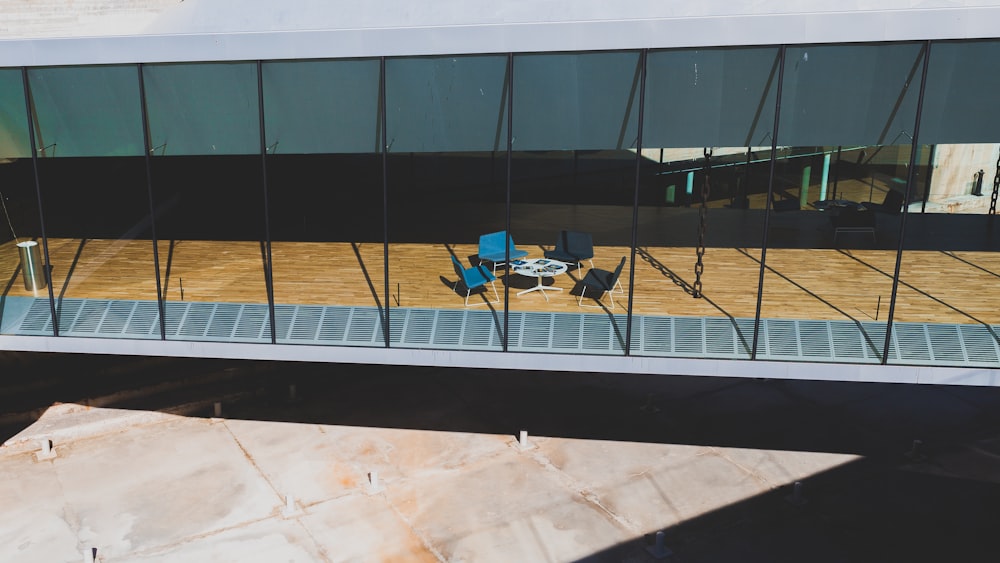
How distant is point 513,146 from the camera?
11.7 m

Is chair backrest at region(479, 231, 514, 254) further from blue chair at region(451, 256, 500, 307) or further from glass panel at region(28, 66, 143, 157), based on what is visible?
glass panel at region(28, 66, 143, 157)

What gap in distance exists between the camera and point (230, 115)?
11.8 meters

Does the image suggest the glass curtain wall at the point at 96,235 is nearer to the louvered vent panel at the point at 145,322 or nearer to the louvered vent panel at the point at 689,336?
the louvered vent panel at the point at 145,322

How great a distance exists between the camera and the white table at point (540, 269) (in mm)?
13660

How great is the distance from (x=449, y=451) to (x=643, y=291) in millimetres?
5829

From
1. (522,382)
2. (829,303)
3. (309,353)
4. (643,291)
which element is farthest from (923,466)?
(309,353)

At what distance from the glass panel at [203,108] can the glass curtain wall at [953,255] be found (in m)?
8.98

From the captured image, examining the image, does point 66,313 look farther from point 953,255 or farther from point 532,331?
point 953,255

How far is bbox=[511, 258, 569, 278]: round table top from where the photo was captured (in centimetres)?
1378

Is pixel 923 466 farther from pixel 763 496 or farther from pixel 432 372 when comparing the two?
pixel 432 372

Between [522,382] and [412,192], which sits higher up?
[412,192]

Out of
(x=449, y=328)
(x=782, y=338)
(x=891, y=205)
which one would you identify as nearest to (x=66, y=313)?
(x=449, y=328)

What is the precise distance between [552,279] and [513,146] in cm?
353

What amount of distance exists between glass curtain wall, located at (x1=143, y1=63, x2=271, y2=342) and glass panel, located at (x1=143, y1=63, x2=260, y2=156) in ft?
0.05
